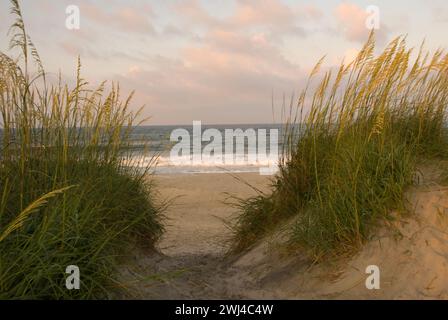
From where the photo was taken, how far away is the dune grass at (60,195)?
2955 mm

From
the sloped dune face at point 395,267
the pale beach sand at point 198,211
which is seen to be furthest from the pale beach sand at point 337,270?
the pale beach sand at point 198,211

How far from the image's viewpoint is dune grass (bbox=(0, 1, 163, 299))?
2955 millimetres

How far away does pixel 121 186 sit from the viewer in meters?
4.22

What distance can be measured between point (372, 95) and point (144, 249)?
261 cm

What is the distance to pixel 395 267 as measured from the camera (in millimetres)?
3566

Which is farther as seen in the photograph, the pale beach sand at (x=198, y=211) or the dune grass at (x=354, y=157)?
the pale beach sand at (x=198, y=211)

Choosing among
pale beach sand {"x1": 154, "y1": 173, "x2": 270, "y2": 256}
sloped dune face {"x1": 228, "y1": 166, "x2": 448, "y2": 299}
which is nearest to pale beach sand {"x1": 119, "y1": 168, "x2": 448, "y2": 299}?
sloped dune face {"x1": 228, "y1": 166, "x2": 448, "y2": 299}

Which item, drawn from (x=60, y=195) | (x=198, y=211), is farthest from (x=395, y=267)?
(x=198, y=211)

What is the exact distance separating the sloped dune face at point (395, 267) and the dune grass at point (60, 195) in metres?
1.25

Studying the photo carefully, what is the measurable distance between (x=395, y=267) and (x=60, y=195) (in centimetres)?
248

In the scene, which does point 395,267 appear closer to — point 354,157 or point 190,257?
point 354,157

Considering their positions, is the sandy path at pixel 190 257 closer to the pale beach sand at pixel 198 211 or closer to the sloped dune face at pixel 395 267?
the pale beach sand at pixel 198 211

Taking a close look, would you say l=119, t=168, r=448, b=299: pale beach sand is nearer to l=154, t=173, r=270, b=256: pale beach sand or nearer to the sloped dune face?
the sloped dune face
